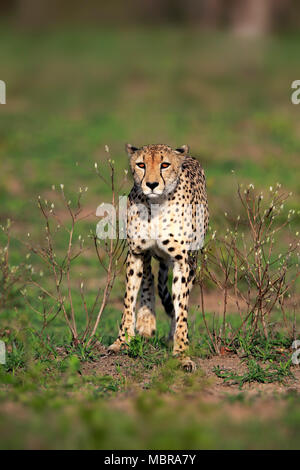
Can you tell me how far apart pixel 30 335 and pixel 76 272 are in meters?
3.43

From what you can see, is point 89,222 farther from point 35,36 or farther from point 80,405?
point 35,36

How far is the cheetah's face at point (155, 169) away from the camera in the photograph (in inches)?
248

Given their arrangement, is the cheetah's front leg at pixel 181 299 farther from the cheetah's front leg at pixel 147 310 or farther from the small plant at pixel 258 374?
the cheetah's front leg at pixel 147 310

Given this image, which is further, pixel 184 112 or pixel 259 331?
pixel 184 112

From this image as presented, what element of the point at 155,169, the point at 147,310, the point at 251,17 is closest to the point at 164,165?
the point at 155,169

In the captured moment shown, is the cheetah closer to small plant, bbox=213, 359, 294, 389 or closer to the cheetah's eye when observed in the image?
the cheetah's eye

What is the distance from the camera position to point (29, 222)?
39.3ft

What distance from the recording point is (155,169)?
21.0 ft

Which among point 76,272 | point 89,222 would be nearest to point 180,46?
point 89,222

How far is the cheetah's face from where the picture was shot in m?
6.29

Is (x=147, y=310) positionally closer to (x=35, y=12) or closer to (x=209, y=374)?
(x=209, y=374)

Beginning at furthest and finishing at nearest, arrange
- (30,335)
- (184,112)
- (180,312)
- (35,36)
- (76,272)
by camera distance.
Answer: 1. (35,36)
2. (184,112)
3. (76,272)
4. (30,335)
5. (180,312)

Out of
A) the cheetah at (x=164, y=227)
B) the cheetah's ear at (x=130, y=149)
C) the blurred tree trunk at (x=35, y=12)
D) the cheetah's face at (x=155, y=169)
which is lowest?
the cheetah at (x=164, y=227)

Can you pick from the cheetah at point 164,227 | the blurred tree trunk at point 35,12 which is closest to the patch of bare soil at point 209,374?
the cheetah at point 164,227
